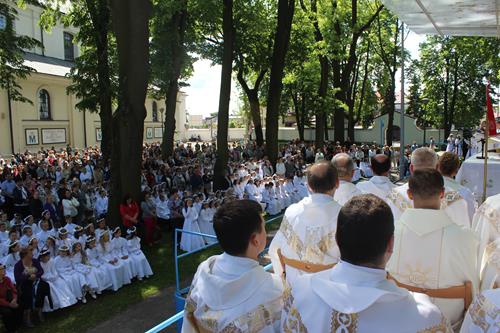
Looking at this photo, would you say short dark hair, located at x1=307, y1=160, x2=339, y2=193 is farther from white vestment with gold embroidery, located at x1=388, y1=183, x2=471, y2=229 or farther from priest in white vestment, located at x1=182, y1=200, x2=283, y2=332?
priest in white vestment, located at x1=182, y1=200, x2=283, y2=332

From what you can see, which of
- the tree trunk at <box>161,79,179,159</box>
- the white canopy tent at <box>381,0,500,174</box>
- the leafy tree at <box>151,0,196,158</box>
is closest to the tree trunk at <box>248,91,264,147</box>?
the leafy tree at <box>151,0,196,158</box>

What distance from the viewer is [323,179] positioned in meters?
3.89

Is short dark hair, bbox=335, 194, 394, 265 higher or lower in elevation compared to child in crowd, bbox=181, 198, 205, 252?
higher

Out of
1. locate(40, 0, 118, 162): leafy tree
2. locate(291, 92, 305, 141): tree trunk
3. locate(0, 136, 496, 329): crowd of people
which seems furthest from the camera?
locate(291, 92, 305, 141): tree trunk

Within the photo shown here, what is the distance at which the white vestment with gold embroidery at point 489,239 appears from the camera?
2.96 metres

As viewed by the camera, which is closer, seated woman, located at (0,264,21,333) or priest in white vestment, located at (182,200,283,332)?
priest in white vestment, located at (182,200,283,332)

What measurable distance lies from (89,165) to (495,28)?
1747 centimetres

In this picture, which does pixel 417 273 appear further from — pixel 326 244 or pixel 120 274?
pixel 120 274

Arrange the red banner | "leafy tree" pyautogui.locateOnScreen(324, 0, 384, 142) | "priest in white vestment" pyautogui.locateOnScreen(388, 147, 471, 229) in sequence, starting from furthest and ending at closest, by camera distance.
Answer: "leafy tree" pyautogui.locateOnScreen(324, 0, 384, 142)
the red banner
"priest in white vestment" pyautogui.locateOnScreen(388, 147, 471, 229)

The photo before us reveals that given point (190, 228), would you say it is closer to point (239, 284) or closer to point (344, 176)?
point (344, 176)

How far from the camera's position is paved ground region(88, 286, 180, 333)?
8.19 metres

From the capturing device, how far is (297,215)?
393 cm

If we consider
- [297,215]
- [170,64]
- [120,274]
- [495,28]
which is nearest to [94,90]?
[170,64]

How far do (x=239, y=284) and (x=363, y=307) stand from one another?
78cm
